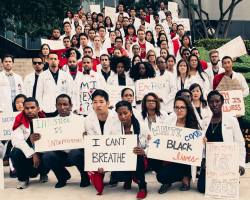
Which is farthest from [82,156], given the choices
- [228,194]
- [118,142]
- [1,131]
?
[228,194]

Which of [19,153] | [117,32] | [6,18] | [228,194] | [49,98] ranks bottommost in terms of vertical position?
[228,194]

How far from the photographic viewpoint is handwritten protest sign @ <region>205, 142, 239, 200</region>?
659cm

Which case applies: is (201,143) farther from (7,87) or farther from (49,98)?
(7,87)

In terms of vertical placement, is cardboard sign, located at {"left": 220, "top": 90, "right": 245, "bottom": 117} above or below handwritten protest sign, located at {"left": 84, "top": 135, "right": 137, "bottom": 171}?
above

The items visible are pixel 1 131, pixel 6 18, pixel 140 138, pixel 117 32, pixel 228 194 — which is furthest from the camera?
pixel 6 18

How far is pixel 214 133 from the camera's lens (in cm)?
689

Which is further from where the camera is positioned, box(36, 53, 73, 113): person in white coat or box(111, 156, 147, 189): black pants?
box(36, 53, 73, 113): person in white coat

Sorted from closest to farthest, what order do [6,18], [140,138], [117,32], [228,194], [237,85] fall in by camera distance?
[228,194]
[140,138]
[237,85]
[117,32]
[6,18]

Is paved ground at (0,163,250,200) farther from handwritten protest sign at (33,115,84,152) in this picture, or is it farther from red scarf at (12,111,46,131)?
red scarf at (12,111,46,131)

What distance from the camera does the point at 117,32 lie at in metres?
13.1

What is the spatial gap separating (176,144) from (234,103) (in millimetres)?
1967

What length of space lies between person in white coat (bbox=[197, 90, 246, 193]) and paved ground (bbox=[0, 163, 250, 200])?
1.00 ft

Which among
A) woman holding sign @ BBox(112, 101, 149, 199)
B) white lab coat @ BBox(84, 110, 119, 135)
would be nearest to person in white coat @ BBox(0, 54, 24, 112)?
white lab coat @ BBox(84, 110, 119, 135)

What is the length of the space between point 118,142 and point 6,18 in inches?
560
